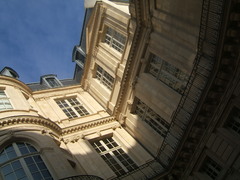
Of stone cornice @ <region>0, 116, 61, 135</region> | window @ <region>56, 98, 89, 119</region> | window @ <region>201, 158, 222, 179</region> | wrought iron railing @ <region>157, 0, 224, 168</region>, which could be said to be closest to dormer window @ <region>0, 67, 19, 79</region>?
window @ <region>56, 98, 89, 119</region>

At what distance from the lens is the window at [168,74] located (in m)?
14.4

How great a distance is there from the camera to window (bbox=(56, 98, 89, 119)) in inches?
764

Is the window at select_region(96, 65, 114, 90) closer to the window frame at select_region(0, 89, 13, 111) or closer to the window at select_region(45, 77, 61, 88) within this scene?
the window at select_region(45, 77, 61, 88)

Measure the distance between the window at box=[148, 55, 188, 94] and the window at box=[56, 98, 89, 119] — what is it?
6.16m

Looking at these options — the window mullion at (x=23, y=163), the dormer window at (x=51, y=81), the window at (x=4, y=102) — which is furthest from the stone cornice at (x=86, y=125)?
the dormer window at (x=51, y=81)

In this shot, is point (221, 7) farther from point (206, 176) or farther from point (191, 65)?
point (206, 176)

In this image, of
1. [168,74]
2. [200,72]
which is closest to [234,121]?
[200,72]

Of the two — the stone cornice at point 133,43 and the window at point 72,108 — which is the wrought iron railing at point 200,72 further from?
the window at point 72,108

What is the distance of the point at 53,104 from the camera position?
19.7m

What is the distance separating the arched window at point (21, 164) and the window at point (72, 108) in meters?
6.49

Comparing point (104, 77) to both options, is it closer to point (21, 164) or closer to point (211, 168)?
point (21, 164)

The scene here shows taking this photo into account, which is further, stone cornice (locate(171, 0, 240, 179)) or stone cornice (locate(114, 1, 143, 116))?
stone cornice (locate(114, 1, 143, 116))

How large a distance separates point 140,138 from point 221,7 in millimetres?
9612

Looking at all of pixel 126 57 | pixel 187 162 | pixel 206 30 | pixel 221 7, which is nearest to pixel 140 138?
pixel 187 162
